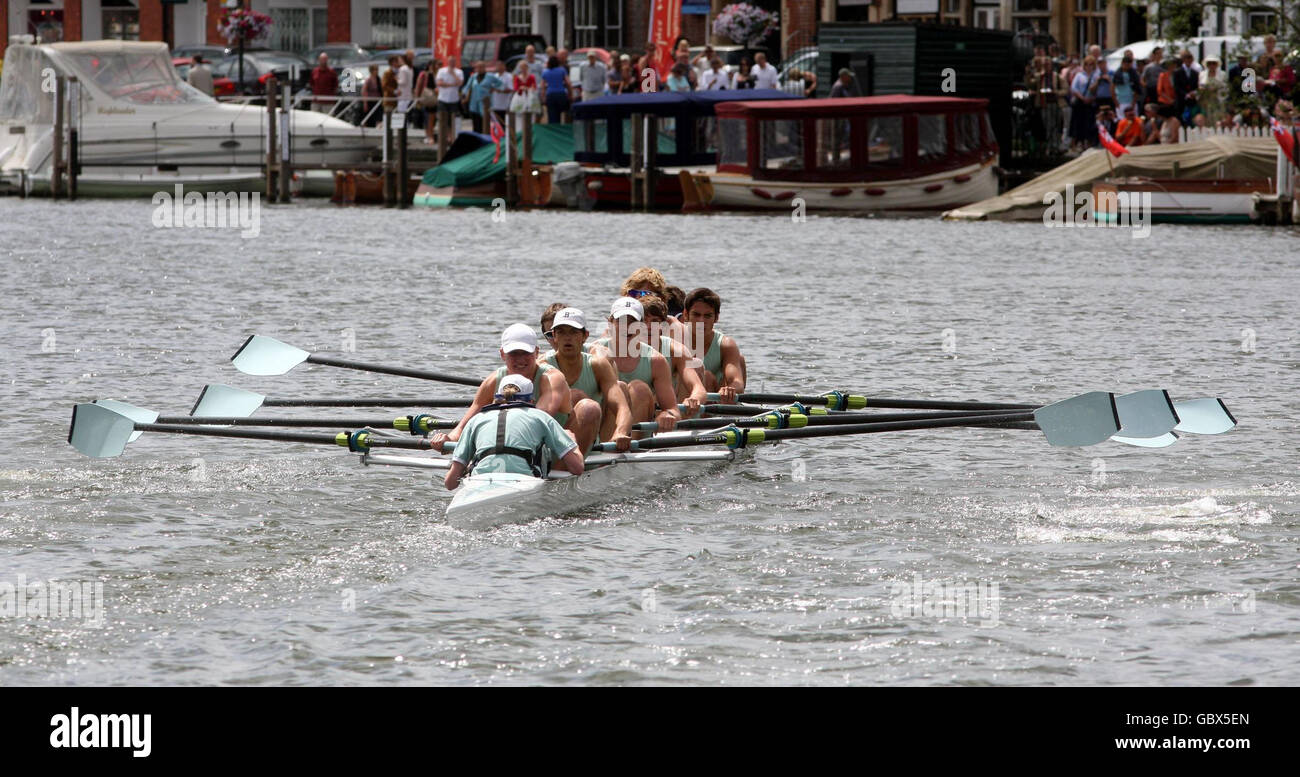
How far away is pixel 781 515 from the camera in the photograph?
10.5 m

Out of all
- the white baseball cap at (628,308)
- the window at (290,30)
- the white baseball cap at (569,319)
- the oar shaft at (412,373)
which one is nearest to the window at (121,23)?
the window at (290,30)

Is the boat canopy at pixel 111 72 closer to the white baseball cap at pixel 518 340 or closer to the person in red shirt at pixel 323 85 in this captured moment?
the person in red shirt at pixel 323 85

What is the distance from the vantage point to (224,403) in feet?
40.1

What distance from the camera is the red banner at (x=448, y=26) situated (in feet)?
144

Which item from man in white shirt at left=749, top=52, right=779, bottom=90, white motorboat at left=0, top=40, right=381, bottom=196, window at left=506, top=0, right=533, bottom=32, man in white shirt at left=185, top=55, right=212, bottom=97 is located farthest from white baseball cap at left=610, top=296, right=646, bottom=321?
window at left=506, top=0, right=533, bottom=32

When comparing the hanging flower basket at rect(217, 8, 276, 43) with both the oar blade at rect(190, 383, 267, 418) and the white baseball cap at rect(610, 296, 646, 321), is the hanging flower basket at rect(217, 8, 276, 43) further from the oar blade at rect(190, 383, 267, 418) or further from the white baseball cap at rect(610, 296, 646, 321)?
the white baseball cap at rect(610, 296, 646, 321)

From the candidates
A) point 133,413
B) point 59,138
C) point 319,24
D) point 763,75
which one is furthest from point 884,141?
point 319,24

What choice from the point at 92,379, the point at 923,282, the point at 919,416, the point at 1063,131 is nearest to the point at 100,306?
the point at 92,379

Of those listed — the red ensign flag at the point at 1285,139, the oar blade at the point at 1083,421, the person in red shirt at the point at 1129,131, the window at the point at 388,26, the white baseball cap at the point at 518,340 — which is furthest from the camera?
the window at the point at 388,26

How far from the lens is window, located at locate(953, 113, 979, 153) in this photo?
1361 inches

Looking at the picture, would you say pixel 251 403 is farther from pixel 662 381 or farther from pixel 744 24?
pixel 744 24

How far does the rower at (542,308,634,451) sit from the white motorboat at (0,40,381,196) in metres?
29.3

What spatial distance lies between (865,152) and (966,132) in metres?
1.88
